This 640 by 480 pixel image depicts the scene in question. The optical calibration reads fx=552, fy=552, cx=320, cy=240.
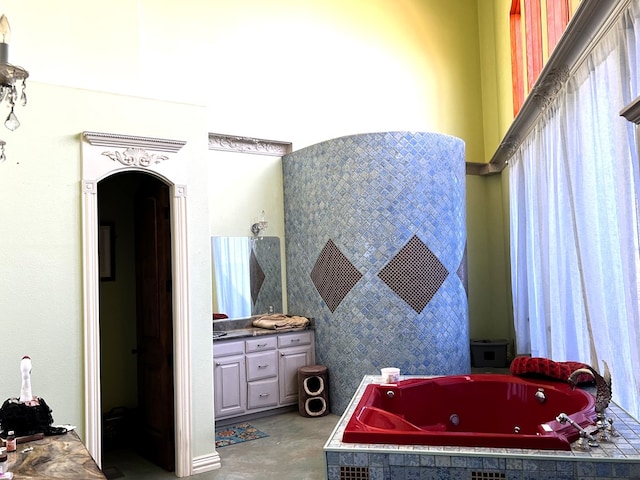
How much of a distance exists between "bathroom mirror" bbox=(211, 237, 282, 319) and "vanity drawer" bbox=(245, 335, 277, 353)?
547 mm

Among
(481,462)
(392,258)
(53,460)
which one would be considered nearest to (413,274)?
(392,258)

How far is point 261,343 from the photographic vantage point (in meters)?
5.57

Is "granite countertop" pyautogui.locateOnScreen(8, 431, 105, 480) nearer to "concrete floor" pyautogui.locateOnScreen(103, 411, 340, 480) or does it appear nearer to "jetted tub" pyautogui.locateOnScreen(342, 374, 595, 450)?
"jetted tub" pyautogui.locateOnScreen(342, 374, 595, 450)

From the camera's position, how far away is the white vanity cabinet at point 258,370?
5.29 m

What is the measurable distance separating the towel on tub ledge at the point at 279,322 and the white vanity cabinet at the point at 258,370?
84mm

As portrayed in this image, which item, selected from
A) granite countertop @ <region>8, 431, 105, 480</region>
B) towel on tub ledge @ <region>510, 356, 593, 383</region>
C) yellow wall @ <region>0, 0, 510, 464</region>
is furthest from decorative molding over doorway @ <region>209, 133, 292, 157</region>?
granite countertop @ <region>8, 431, 105, 480</region>

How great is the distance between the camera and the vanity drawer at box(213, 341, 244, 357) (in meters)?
5.27

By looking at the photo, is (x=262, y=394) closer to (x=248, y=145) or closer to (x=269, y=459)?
(x=269, y=459)

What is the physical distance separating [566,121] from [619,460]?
2637 mm

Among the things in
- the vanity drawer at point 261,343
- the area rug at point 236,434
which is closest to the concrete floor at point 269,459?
the area rug at point 236,434

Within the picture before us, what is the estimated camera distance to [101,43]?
411 centimetres

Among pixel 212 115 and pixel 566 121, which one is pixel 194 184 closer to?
pixel 212 115

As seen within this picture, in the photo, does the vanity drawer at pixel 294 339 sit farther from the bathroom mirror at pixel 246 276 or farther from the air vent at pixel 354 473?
the air vent at pixel 354 473

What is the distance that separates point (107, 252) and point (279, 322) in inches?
73.0
